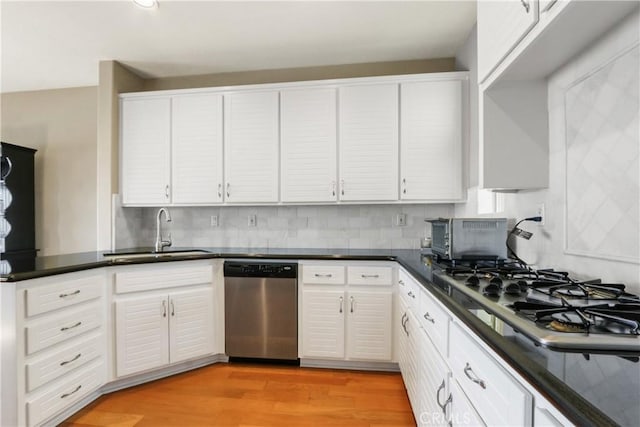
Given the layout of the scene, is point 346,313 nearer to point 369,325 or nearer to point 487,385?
point 369,325

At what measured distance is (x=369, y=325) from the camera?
249cm

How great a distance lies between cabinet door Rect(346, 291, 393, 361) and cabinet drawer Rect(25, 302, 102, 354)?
5.64 feet

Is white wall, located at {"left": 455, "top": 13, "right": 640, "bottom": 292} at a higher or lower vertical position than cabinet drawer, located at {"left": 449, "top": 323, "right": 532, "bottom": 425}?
higher

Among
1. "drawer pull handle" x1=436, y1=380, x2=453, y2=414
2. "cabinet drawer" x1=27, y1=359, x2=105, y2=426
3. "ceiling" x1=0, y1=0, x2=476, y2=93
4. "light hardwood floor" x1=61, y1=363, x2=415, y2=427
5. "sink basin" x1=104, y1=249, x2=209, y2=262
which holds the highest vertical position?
"ceiling" x1=0, y1=0, x2=476, y2=93

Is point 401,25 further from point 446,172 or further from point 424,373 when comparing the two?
point 424,373

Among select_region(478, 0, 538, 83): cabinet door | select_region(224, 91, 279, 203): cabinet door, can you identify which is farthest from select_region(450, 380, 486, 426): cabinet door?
select_region(224, 91, 279, 203): cabinet door

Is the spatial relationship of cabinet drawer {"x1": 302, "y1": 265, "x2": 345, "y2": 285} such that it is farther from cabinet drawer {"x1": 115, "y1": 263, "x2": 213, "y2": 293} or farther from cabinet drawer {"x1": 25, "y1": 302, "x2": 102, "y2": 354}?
cabinet drawer {"x1": 25, "y1": 302, "x2": 102, "y2": 354}

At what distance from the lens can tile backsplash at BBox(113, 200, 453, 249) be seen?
3.04 meters

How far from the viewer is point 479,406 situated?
0.88m

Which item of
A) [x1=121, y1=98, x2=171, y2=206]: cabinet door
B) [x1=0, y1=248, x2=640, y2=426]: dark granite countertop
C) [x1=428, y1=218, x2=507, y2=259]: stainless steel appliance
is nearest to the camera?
[x1=0, y1=248, x2=640, y2=426]: dark granite countertop

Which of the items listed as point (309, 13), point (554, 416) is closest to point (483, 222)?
point (554, 416)

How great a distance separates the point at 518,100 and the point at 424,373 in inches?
55.0

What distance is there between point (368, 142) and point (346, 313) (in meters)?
1.41

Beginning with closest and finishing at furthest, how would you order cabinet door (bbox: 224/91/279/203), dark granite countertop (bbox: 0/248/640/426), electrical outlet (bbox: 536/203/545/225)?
dark granite countertop (bbox: 0/248/640/426) < electrical outlet (bbox: 536/203/545/225) < cabinet door (bbox: 224/91/279/203)
